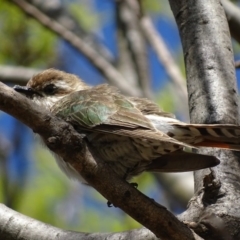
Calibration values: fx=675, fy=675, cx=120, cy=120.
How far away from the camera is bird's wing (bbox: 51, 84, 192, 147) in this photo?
4.12 meters

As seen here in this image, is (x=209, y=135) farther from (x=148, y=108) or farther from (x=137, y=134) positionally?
(x=148, y=108)

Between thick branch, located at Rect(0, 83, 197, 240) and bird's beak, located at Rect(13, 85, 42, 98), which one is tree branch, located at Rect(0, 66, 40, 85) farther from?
thick branch, located at Rect(0, 83, 197, 240)

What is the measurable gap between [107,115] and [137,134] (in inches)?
14.1

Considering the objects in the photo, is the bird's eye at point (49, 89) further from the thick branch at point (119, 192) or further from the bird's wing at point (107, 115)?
the thick branch at point (119, 192)

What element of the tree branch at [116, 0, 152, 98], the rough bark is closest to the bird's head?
the rough bark

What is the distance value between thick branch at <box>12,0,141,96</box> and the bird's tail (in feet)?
13.0

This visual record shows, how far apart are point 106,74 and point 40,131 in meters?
5.14

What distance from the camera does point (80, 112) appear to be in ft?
14.6

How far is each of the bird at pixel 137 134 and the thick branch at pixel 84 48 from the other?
351cm

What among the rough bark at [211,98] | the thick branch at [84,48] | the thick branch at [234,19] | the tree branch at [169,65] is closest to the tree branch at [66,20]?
the thick branch at [84,48]

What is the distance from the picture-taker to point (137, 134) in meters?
4.09

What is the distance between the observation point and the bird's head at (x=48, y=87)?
5.45 m

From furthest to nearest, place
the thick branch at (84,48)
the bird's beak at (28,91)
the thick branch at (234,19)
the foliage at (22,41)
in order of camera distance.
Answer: the foliage at (22,41), the thick branch at (84,48), the thick branch at (234,19), the bird's beak at (28,91)

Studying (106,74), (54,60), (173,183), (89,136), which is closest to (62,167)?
(89,136)
